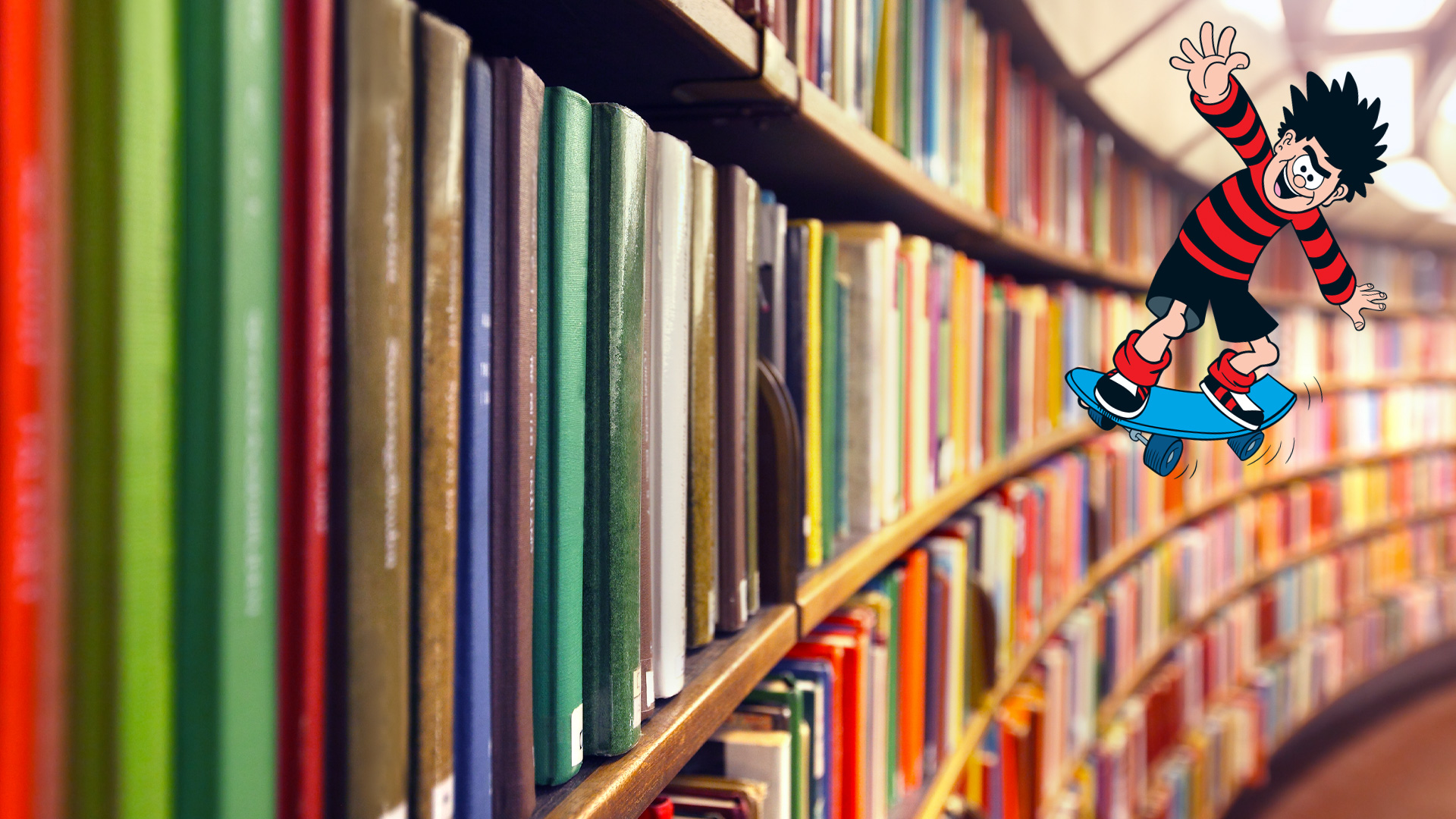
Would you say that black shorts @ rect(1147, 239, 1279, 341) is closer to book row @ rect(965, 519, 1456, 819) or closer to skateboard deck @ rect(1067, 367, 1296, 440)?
skateboard deck @ rect(1067, 367, 1296, 440)

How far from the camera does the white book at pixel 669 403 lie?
0.52 meters

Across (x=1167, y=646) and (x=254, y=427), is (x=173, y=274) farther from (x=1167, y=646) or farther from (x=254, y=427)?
(x=1167, y=646)

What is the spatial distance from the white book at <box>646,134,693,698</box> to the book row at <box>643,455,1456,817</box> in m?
0.18

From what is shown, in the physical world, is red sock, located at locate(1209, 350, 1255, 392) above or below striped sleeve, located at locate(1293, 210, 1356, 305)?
below

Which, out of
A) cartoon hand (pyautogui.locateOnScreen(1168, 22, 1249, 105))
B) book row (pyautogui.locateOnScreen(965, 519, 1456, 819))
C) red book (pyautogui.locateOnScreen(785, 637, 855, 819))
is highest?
cartoon hand (pyautogui.locateOnScreen(1168, 22, 1249, 105))

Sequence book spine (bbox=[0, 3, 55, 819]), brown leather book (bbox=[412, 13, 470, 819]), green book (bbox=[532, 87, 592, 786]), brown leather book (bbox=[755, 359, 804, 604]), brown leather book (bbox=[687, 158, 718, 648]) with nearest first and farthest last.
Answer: book spine (bbox=[0, 3, 55, 819]) < brown leather book (bbox=[412, 13, 470, 819]) < green book (bbox=[532, 87, 592, 786]) < brown leather book (bbox=[687, 158, 718, 648]) < brown leather book (bbox=[755, 359, 804, 604])

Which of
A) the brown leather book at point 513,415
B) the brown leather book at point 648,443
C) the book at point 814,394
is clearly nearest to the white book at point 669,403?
the brown leather book at point 648,443

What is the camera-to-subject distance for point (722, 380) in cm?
61

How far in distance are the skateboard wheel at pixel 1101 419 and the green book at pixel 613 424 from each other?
664mm

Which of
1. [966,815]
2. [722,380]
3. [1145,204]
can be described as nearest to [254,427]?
[722,380]

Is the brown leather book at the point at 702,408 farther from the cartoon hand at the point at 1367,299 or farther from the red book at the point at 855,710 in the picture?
the cartoon hand at the point at 1367,299

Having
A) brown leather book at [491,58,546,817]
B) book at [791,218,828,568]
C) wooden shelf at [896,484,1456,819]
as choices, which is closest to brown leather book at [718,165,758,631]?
book at [791,218,828,568]

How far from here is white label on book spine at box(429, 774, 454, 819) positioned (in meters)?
0.33

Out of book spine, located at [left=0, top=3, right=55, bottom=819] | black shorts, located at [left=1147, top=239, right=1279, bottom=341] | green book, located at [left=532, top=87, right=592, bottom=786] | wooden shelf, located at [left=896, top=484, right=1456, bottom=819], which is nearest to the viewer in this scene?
book spine, located at [left=0, top=3, right=55, bottom=819]
